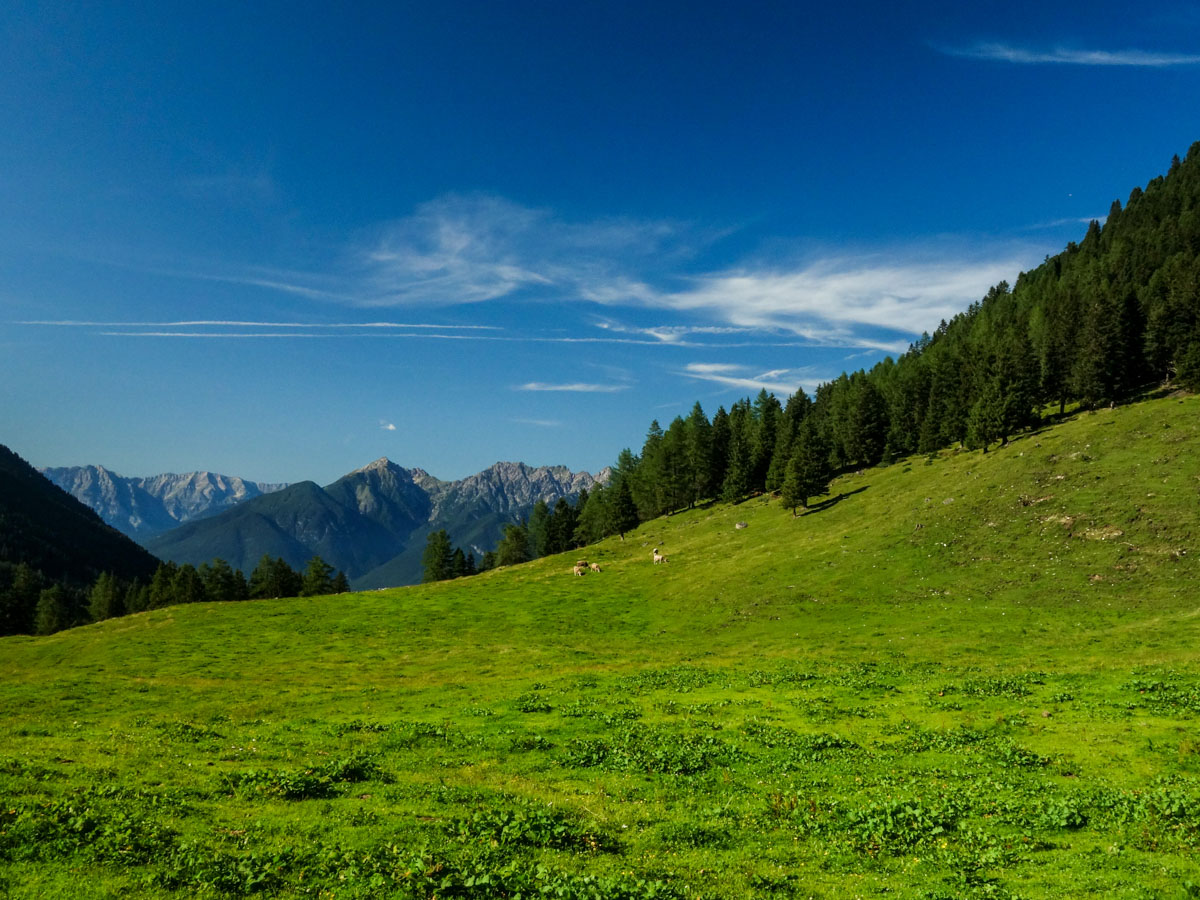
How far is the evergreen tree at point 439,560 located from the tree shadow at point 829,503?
83890mm

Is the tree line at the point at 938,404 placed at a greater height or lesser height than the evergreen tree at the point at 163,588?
greater

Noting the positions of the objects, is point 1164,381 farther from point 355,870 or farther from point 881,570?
point 355,870

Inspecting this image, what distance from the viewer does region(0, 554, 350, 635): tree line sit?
392 feet

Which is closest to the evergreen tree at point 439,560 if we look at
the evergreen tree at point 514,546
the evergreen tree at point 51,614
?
the evergreen tree at point 514,546

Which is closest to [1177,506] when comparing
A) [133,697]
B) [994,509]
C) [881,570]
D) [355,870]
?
[994,509]

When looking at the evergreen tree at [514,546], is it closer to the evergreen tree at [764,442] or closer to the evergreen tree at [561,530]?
the evergreen tree at [561,530]

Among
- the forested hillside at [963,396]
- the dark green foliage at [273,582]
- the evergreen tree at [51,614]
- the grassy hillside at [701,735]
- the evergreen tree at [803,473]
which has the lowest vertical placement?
the evergreen tree at [51,614]

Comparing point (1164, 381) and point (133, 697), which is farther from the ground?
point (1164, 381)

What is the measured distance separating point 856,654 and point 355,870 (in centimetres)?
4198

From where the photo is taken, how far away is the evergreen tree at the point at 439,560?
5295 inches

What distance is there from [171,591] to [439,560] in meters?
55.7

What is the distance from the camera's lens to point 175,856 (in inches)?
416

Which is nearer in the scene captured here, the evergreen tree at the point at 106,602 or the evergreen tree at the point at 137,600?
the evergreen tree at the point at 106,602

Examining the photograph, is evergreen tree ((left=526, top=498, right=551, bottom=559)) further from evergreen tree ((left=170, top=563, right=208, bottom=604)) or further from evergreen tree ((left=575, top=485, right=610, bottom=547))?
evergreen tree ((left=170, top=563, right=208, bottom=604))
